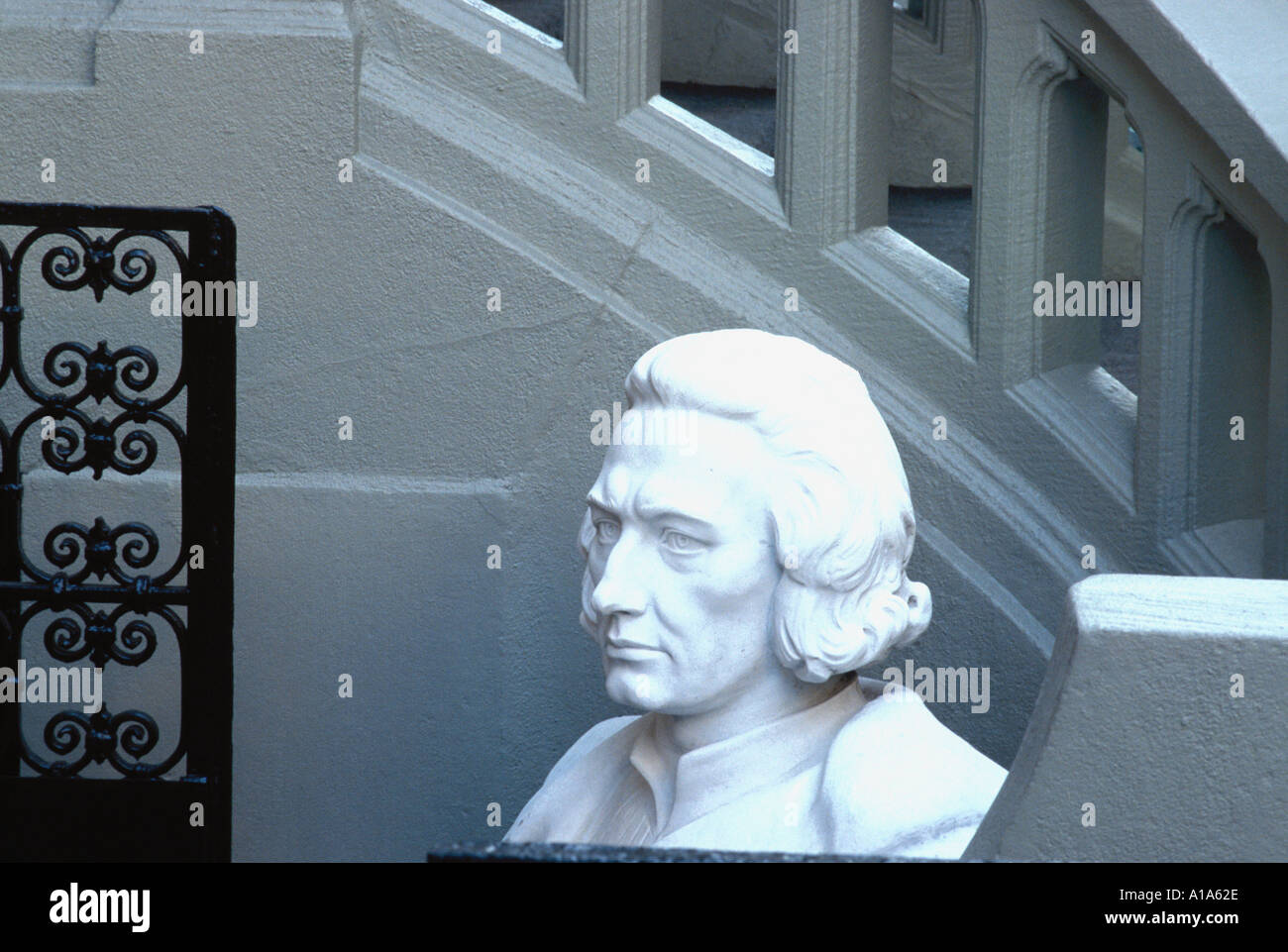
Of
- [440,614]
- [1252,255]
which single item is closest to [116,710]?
[440,614]

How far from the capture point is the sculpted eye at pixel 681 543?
3.16 metres

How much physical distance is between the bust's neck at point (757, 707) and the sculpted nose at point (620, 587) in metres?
0.26

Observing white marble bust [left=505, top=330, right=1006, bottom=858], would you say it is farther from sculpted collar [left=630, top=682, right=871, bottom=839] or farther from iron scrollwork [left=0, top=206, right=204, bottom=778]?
iron scrollwork [left=0, top=206, right=204, bottom=778]

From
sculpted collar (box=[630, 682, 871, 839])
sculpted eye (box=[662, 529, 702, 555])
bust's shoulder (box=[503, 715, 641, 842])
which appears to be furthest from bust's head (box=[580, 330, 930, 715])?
bust's shoulder (box=[503, 715, 641, 842])

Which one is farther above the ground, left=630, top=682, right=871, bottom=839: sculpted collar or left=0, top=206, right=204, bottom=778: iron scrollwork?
left=0, top=206, right=204, bottom=778: iron scrollwork

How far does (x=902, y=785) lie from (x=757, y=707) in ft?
1.10

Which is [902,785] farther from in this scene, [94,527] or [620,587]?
Answer: [94,527]

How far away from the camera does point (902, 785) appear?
306 cm

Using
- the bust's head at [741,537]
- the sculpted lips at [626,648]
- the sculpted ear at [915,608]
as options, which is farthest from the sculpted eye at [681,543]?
the sculpted ear at [915,608]

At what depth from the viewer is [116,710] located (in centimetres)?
485

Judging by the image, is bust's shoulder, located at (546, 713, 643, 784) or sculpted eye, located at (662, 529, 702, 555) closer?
sculpted eye, located at (662, 529, 702, 555)

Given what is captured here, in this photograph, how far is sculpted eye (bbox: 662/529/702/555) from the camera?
3164mm

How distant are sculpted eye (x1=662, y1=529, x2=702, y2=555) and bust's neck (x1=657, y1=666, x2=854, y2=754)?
0.29m
